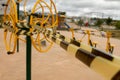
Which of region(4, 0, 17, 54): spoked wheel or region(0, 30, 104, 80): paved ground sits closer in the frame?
region(4, 0, 17, 54): spoked wheel

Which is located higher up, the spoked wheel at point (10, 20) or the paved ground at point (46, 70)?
the spoked wheel at point (10, 20)

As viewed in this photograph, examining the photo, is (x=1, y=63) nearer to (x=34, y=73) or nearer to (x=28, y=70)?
(x=34, y=73)

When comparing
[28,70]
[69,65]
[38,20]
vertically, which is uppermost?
[38,20]

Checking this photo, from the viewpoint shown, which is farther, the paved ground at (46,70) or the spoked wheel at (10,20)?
the paved ground at (46,70)

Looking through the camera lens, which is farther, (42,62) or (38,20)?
(42,62)

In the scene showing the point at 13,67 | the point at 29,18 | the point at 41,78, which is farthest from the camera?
the point at 13,67

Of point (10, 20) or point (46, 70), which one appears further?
point (46, 70)

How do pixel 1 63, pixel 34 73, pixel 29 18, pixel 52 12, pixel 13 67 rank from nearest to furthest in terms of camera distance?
pixel 29 18 → pixel 52 12 → pixel 34 73 → pixel 13 67 → pixel 1 63

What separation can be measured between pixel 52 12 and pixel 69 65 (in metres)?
3.18

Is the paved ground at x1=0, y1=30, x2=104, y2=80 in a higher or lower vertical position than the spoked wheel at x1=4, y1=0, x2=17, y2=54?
lower

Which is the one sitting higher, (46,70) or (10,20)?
(10,20)

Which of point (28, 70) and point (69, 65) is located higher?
point (28, 70)

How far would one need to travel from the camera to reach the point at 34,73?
5.38 metres

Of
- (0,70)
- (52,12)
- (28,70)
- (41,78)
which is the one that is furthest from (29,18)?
(0,70)
